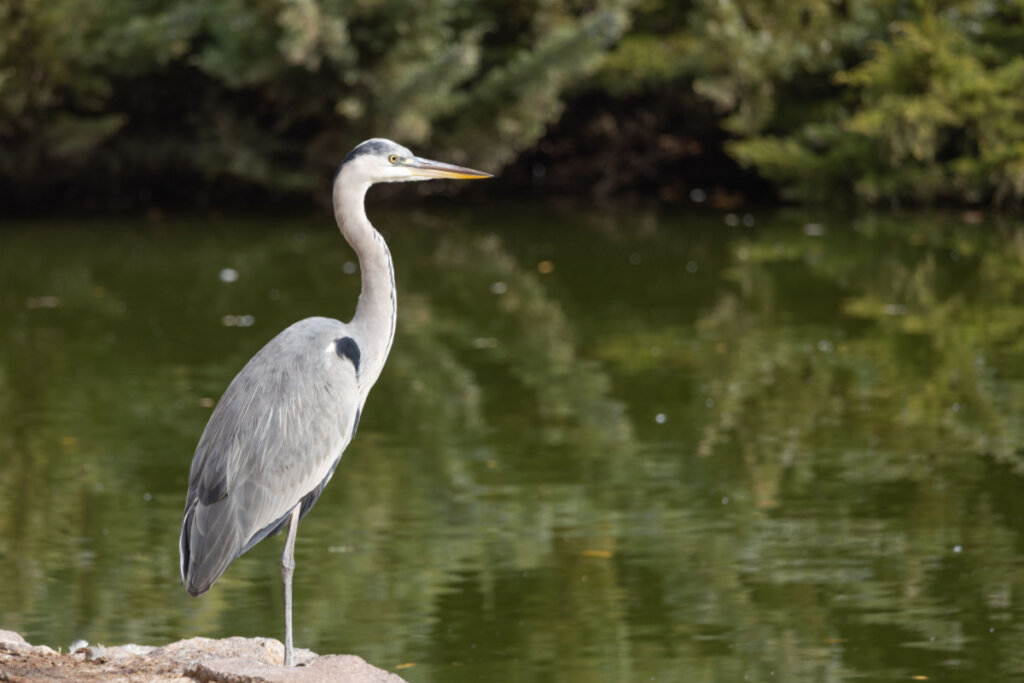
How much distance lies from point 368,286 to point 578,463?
3093mm

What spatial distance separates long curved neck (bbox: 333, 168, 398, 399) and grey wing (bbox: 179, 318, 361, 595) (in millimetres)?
75

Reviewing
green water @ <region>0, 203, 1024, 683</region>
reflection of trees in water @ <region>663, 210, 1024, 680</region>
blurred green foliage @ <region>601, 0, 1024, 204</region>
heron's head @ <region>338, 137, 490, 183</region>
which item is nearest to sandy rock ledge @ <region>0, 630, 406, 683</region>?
green water @ <region>0, 203, 1024, 683</region>

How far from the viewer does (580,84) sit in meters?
18.7

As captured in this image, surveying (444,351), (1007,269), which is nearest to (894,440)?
(444,351)

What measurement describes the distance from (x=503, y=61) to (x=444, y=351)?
8.73 meters

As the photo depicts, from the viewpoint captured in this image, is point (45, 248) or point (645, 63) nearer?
point (45, 248)

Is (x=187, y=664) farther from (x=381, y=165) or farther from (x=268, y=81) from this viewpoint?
(x=268, y=81)

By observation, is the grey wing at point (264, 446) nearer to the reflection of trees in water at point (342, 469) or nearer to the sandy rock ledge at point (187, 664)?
the sandy rock ledge at point (187, 664)

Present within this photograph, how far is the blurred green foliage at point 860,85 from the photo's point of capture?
52.7 ft

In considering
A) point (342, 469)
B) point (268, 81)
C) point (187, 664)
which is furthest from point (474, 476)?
point (268, 81)

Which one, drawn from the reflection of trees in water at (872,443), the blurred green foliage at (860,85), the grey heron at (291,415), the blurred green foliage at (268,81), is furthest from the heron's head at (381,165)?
the blurred green foliage at (860,85)

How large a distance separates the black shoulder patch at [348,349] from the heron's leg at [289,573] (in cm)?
44

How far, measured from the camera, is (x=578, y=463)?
7566mm

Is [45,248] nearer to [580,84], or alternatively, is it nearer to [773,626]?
[580,84]
